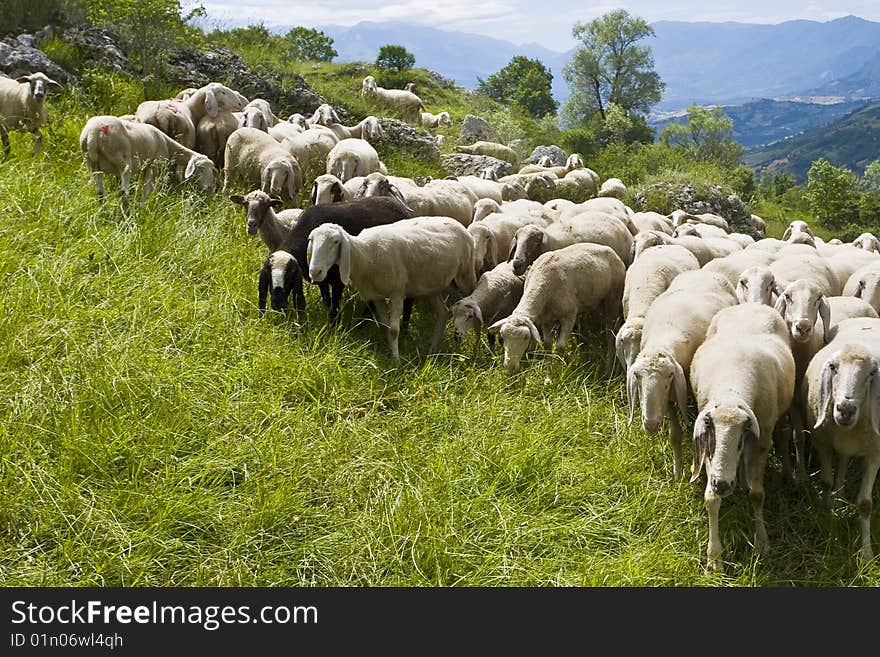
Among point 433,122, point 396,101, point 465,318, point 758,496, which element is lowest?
point 758,496

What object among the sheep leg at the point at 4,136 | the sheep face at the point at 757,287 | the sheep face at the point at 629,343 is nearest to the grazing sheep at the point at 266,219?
the sheep leg at the point at 4,136

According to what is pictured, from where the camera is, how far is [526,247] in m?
8.48

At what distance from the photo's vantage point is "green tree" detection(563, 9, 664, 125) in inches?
2562

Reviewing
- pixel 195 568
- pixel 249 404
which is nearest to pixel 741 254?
pixel 249 404

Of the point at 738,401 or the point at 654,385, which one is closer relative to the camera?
the point at 738,401

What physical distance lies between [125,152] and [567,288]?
549cm

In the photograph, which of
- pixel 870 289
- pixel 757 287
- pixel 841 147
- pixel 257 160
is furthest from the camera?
pixel 841 147

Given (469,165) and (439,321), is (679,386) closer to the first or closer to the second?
(439,321)

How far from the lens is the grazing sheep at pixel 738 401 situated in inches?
187

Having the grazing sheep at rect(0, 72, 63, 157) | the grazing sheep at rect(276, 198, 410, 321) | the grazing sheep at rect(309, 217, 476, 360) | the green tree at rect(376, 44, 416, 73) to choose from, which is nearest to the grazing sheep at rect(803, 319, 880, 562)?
the grazing sheep at rect(309, 217, 476, 360)

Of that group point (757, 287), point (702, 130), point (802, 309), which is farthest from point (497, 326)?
point (702, 130)

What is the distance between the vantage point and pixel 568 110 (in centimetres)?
6431

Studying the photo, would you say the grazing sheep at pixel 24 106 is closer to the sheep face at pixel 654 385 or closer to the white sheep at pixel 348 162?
the white sheep at pixel 348 162

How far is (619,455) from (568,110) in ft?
204
